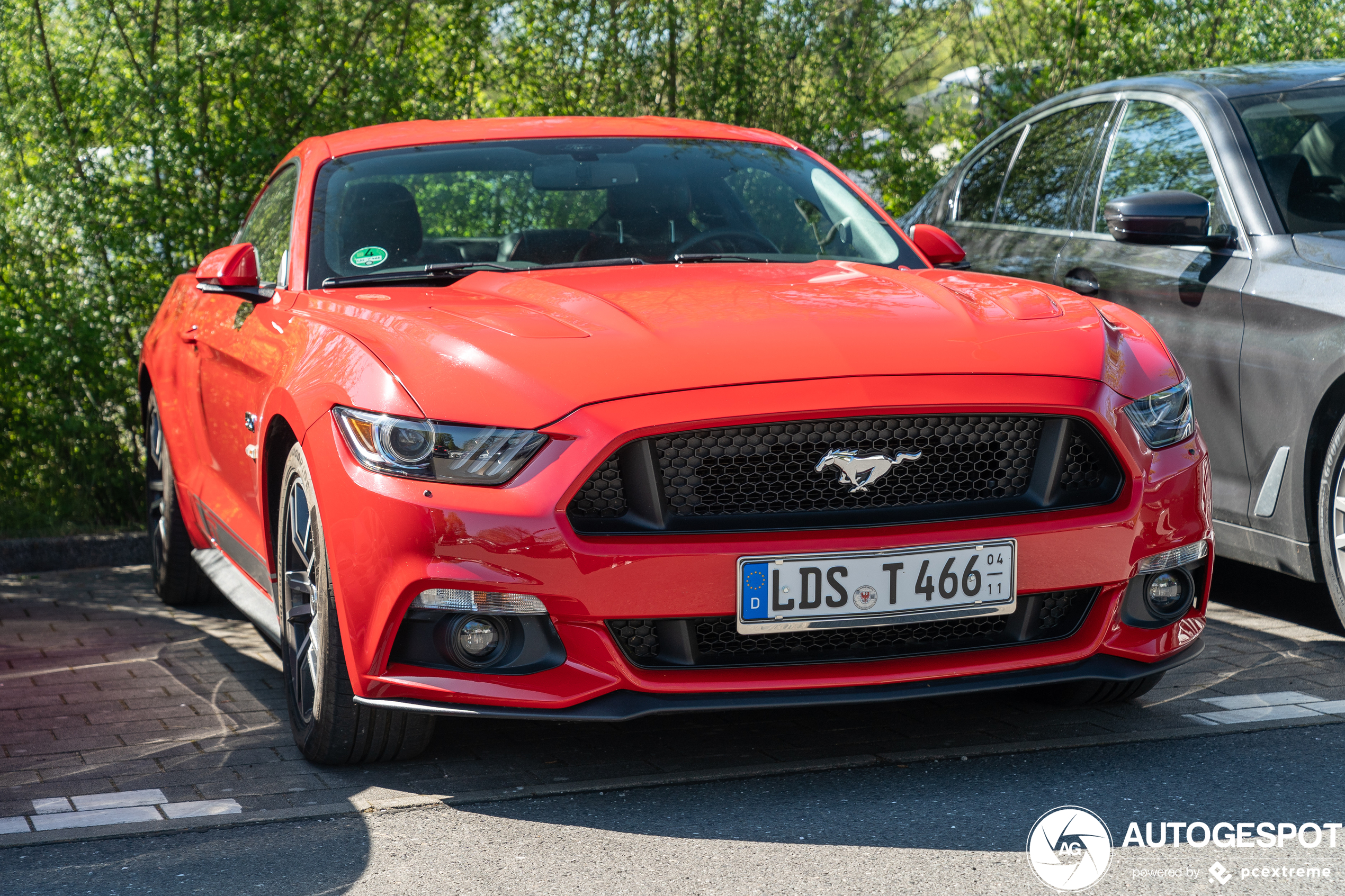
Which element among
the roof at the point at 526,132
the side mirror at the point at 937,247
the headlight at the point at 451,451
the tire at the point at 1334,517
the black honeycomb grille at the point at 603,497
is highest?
the roof at the point at 526,132

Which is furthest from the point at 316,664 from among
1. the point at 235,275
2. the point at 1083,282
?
the point at 1083,282

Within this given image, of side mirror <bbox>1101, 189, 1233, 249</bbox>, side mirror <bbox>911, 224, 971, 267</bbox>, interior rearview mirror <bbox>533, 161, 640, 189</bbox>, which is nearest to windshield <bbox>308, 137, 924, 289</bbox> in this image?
interior rearview mirror <bbox>533, 161, 640, 189</bbox>

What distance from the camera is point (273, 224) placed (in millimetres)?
4910

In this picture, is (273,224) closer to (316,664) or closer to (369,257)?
(369,257)

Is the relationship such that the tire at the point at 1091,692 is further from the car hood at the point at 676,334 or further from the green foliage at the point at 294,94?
the green foliage at the point at 294,94

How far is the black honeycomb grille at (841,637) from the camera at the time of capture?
3.20 meters

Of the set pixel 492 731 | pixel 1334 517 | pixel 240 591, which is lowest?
pixel 492 731

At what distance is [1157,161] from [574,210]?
214cm

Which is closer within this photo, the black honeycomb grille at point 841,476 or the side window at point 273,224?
the black honeycomb grille at point 841,476

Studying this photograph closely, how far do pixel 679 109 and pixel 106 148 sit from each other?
2.98m

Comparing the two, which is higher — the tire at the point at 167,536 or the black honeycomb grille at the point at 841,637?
the black honeycomb grille at the point at 841,637

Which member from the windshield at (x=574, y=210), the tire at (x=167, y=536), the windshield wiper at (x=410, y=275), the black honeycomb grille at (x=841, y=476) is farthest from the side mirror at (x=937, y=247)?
the tire at (x=167, y=536)
